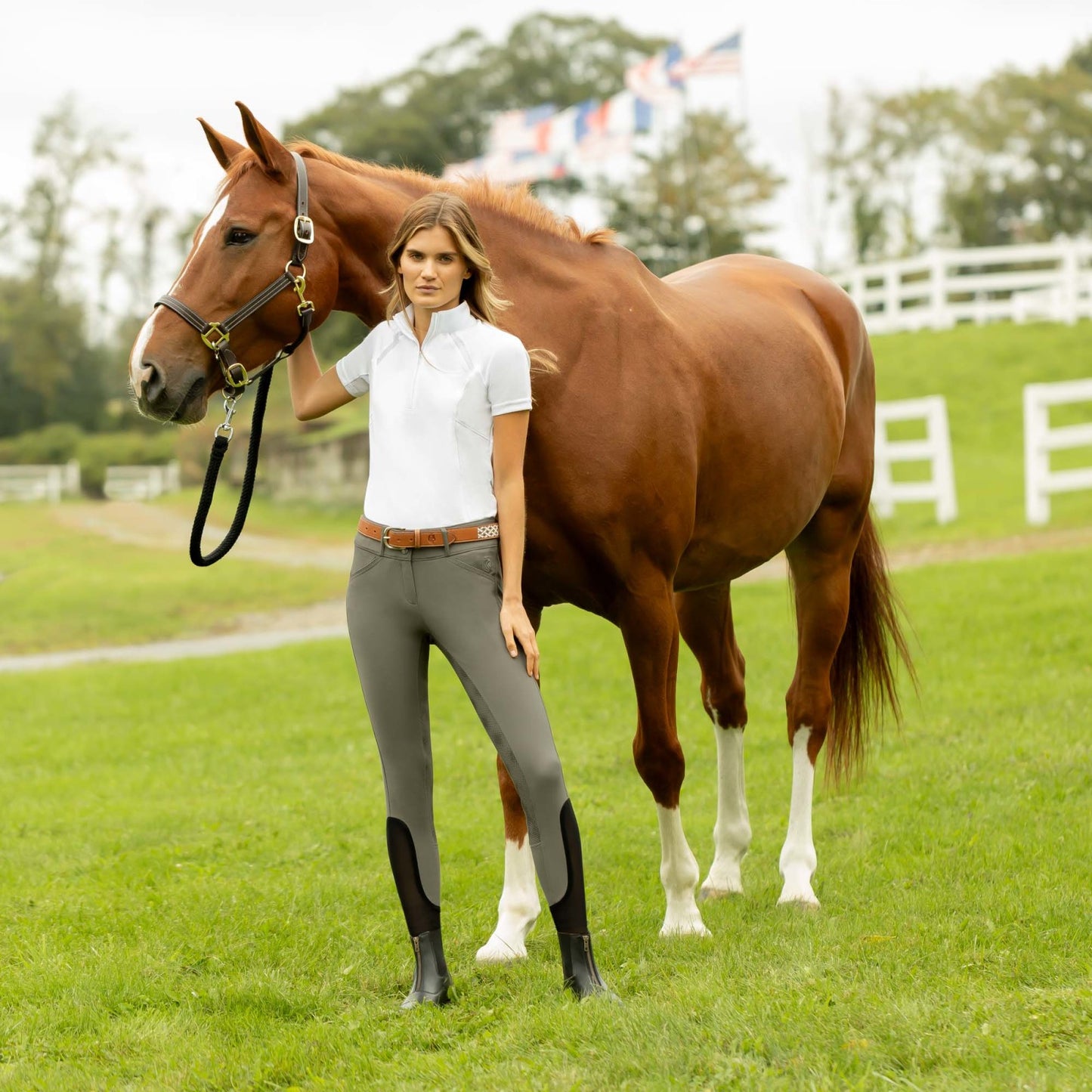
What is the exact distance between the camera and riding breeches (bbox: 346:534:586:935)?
3.25m

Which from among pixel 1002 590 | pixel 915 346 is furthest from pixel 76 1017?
pixel 915 346

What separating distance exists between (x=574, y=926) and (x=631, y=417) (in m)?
1.43

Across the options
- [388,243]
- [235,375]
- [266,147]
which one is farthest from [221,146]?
[235,375]

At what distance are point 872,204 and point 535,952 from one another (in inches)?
1846

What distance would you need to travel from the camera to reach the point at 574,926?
336 centimetres

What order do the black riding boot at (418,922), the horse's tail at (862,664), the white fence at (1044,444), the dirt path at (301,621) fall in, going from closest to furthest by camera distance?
the black riding boot at (418,922)
the horse's tail at (862,664)
the dirt path at (301,621)
the white fence at (1044,444)

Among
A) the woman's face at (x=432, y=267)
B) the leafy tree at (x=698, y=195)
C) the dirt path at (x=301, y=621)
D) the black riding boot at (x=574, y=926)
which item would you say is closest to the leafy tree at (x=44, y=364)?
the leafy tree at (x=698, y=195)

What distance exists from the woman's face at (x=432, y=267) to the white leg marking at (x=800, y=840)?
241 cm

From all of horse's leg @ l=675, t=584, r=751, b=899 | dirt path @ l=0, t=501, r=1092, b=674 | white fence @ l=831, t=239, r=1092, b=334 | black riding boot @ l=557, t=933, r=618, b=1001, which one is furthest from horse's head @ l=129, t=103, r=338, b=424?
white fence @ l=831, t=239, r=1092, b=334

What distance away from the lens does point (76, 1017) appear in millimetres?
3590

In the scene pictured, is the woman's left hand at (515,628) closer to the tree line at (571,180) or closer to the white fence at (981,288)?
the white fence at (981,288)

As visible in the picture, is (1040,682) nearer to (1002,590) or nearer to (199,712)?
(1002,590)

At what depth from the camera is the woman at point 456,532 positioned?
3.25 metres

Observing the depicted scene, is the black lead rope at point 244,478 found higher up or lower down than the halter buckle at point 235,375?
lower down
